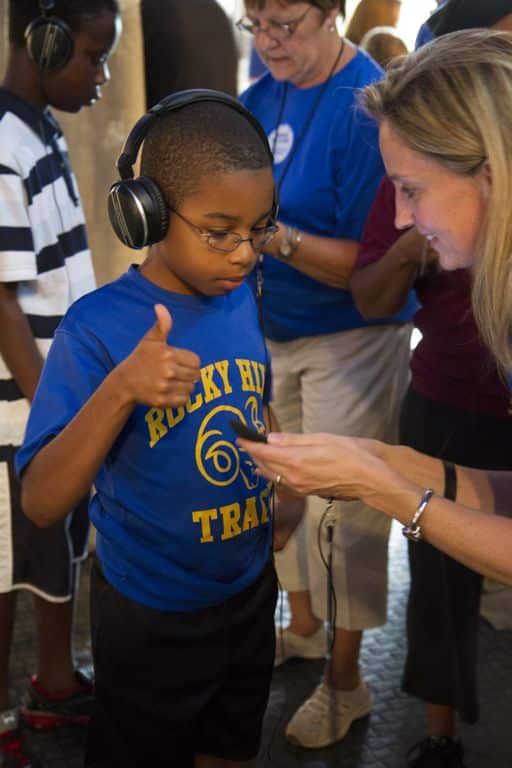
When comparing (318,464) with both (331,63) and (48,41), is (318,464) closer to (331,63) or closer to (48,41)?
(48,41)

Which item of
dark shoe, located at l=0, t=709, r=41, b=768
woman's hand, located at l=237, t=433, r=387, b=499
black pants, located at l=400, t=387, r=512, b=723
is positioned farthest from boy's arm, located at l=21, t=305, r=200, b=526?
dark shoe, located at l=0, t=709, r=41, b=768

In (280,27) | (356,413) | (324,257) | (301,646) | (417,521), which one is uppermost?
(280,27)

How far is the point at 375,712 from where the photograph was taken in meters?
2.41

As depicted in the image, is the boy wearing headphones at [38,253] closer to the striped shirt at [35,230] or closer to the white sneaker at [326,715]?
the striped shirt at [35,230]

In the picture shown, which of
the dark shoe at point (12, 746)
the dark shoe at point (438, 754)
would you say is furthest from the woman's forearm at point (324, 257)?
the dark shoe at point (12, 746)

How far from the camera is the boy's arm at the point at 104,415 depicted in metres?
1.22

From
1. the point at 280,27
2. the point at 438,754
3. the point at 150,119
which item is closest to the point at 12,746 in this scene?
the point at 438,754

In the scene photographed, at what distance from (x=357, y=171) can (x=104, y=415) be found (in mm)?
1189

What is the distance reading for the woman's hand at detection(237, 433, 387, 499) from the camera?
1.34 m

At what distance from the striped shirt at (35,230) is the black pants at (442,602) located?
84 centimetres

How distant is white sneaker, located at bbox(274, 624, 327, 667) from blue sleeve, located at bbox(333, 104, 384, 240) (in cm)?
117

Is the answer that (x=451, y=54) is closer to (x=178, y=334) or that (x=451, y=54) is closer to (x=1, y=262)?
(x=178, y=334)

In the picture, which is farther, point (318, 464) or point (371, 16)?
point (371, 16)

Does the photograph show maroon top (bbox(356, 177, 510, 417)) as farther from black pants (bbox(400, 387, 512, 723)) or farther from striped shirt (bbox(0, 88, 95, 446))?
striped shirt (bbox(0, 88, 95, 446))
